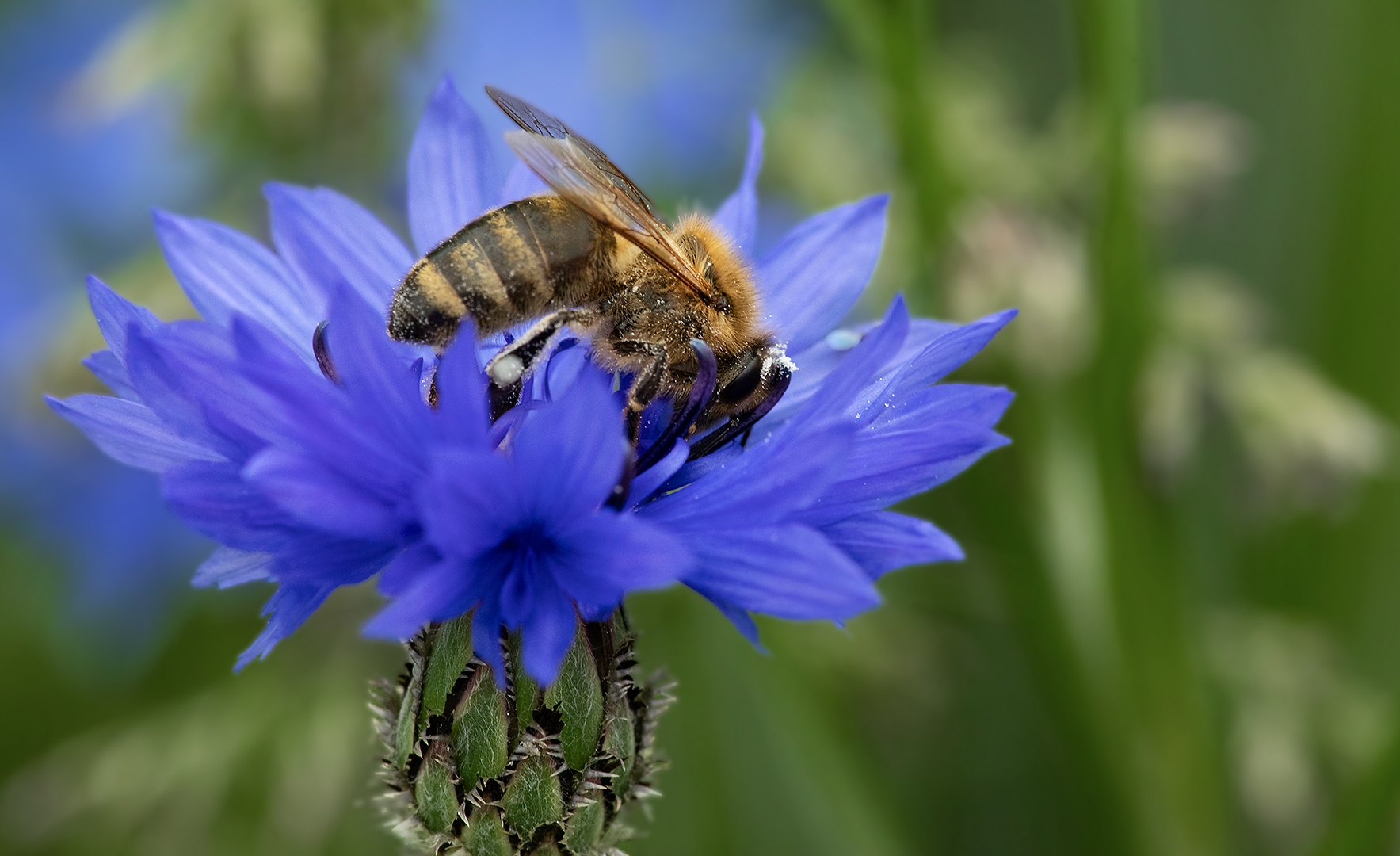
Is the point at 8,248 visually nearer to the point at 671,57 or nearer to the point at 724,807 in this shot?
the point at 671,57

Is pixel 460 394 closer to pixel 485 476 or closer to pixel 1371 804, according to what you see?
pixel 485 476

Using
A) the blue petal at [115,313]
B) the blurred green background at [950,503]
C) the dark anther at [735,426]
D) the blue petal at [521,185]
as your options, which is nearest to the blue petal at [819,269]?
the dark anther at [735,426]

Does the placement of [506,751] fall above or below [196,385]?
below

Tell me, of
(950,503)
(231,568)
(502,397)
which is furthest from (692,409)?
(950,503)

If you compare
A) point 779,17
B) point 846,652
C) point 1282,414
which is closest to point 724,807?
point 846,652

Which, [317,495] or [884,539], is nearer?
[317,495]
